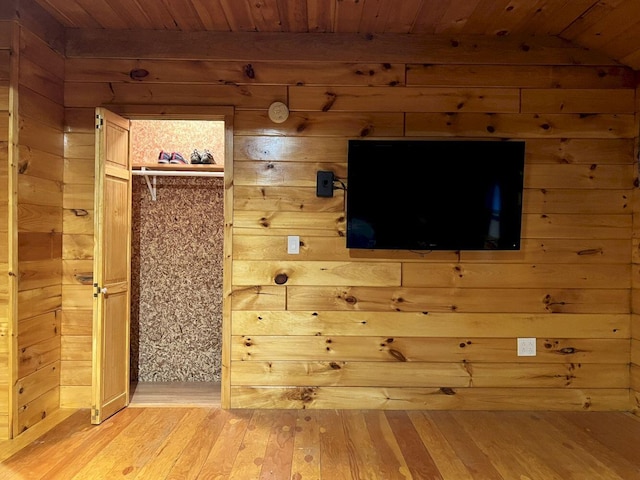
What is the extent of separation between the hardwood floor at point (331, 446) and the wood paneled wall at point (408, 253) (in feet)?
0.57

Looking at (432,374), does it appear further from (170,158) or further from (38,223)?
(38,223)

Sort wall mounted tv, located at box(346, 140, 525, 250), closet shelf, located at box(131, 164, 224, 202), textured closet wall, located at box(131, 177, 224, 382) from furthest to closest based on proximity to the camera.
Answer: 1. textured closet wall, located at box(131, 177, 224, 382)
2. closet shelf, located at box(131, 164, 224, 202)
3. wall mounted tv, located at box(346, 140, 525, 250)

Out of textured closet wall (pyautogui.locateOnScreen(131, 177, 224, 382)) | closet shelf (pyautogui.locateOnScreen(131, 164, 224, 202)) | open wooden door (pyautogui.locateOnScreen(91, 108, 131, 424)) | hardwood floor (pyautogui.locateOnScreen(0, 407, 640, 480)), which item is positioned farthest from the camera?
textured closet wall (pyautogui.locateOnScreen(131, 177, 224, 382))

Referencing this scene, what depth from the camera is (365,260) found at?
8.52 ft

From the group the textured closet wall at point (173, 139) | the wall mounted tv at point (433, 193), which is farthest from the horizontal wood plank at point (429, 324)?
the textured closet wall at point (173, 139)

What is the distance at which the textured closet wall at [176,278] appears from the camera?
316 cm

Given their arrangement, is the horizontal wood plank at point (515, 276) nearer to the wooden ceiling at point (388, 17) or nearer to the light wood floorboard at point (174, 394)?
→ the wooden ceiling at point (388, 17)

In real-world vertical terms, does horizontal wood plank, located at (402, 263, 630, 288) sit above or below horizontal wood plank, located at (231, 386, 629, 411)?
above

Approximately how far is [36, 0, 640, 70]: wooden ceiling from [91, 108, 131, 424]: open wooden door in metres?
0.63

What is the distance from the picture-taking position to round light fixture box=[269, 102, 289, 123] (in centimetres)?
258

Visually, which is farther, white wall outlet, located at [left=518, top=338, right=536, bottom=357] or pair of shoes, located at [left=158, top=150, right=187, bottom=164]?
pair of shoes, located at [left=158, top=150, right=187, bottom=164]

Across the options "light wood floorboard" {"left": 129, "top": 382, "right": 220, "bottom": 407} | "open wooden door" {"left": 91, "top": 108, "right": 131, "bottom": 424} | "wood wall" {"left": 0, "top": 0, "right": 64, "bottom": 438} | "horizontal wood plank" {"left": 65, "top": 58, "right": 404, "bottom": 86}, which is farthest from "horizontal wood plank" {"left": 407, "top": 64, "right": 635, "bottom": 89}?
"light wood floorboard" {"left": 129, "top": 382, "right": 220, "bottom": 407}

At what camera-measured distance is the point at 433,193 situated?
8.20ft

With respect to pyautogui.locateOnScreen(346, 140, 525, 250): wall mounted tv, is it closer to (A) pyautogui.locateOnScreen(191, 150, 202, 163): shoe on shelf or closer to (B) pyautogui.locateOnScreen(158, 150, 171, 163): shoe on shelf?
(A) pyautogui.locateOnScreen(191, 150, 202, 163): shoe on shelf
